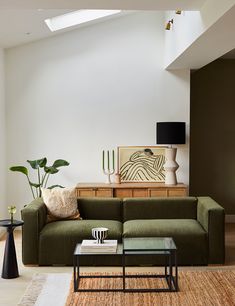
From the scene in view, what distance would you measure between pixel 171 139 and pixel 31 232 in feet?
7.84

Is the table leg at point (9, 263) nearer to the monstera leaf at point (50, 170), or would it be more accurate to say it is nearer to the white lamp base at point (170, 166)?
the monstera leaf at point (50, 170)

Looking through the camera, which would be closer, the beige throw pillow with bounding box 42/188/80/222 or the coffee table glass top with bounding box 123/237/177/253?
the coffee table glass top with bounding box 123/237/177/253

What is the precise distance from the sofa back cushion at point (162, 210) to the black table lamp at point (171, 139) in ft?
2.85

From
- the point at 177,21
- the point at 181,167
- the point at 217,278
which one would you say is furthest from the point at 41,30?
the point at 217,278

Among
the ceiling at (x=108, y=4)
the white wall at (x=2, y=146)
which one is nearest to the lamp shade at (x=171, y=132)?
the white wall at (x=2, y=146)

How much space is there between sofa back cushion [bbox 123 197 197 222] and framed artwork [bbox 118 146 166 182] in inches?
45.0

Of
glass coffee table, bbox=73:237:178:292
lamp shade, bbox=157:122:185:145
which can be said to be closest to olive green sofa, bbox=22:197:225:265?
glass coffee table, bbox=73:237:178:292

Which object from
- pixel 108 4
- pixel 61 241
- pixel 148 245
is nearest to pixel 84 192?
pixel 61 241

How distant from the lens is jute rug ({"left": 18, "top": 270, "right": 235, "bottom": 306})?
429 cm

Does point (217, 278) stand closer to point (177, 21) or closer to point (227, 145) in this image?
point (177, 21)

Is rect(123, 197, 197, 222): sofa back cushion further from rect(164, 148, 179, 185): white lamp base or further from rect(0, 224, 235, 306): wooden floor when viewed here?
rect(164, 148, 179, 185): white lamp base

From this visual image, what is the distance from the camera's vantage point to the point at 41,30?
6.56 metres

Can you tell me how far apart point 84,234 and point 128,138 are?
2203 millimetres

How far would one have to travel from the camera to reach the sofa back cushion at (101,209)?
19.9 ft
